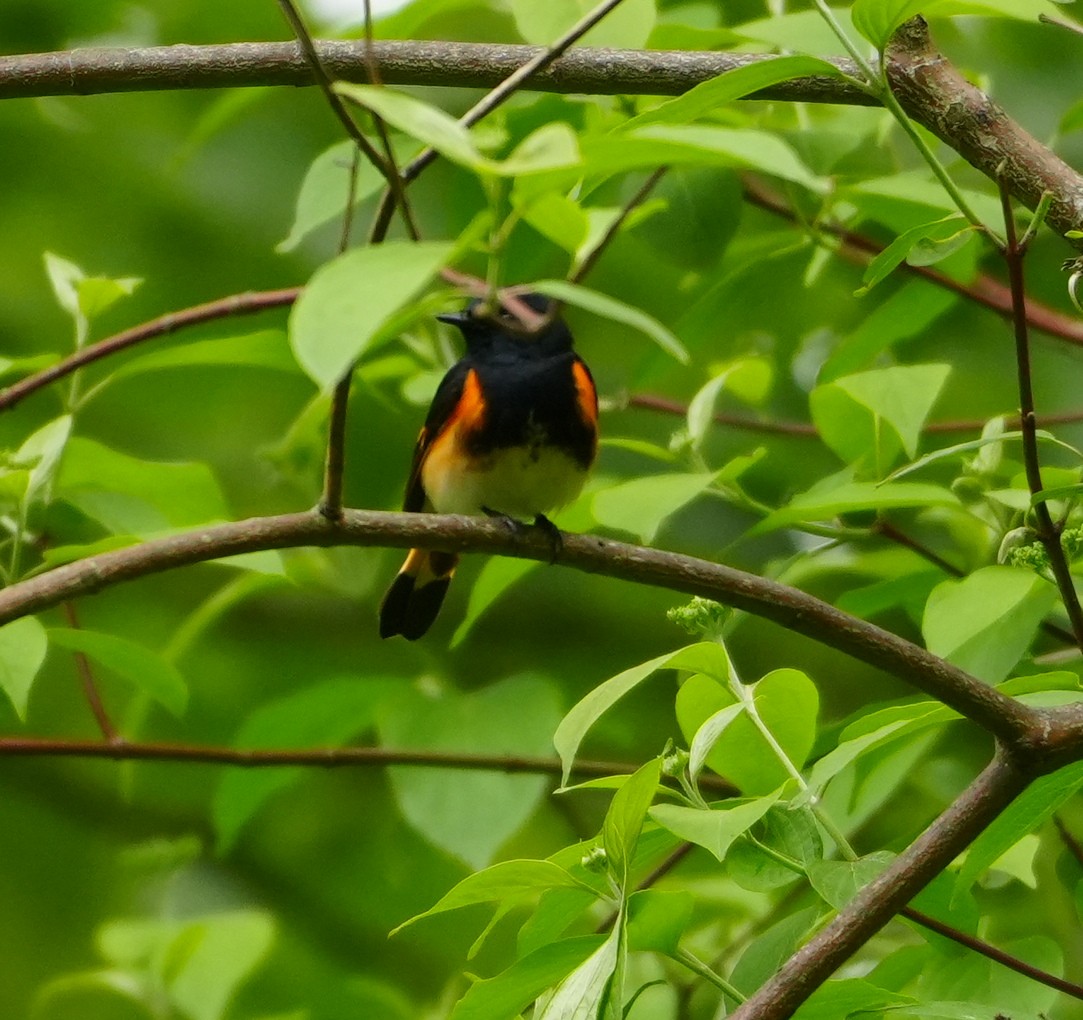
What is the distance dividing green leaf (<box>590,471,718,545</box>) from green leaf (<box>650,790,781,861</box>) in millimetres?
656

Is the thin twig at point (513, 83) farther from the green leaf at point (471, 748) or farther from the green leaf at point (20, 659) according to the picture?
the green leaf at point (471, 748)

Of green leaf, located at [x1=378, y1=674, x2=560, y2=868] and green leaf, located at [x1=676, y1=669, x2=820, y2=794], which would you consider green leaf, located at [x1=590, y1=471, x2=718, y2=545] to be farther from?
green leaf, located at [x1=378, y1=674, x2=560, y2=868]

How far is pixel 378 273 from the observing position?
41.2 inches

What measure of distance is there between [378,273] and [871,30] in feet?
2.79

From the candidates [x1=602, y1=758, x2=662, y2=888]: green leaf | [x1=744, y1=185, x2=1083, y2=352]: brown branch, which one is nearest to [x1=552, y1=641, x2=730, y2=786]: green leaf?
[x1=602, y1=758, x2=662, y2=888]: green leaf

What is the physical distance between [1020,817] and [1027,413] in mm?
463

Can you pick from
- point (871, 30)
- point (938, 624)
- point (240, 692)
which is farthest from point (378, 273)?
point (240, 692)

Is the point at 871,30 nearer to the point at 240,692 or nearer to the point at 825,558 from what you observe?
the point at 825,558

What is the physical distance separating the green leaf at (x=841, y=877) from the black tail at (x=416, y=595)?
8.07 ft

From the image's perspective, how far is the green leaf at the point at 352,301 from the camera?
3.17ft

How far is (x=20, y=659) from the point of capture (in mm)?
2129

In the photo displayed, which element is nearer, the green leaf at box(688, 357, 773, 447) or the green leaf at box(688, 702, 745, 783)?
the green leaf at box(688, 702, 745, 783)

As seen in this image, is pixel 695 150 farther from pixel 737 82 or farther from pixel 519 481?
pixel 519 481

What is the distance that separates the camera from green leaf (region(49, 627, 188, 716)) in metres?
2.31
